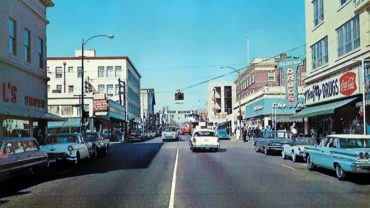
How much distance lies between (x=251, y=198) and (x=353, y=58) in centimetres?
2021

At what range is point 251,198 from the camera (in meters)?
11.6

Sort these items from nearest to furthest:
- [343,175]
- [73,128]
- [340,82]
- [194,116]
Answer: [343,175] → [340,82] → [73,128] → [194,116]

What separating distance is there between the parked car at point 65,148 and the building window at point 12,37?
7.37 metres

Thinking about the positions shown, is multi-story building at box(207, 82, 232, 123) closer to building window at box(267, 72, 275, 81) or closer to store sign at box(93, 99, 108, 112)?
building window at box(267, 72, 275, 81)

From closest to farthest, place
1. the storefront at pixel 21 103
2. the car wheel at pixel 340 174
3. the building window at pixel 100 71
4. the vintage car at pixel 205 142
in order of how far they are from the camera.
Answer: the car wheel at pixel 340 174 < the storefront at pixel 21 103 < the vintage car at pixel 205 142 < the building window at pixel 100 71

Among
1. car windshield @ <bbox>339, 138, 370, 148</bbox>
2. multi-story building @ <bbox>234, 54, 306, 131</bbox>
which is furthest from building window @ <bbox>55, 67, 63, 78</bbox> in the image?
car windshield @ <bbox>339, 138, 370, 148</bbox>

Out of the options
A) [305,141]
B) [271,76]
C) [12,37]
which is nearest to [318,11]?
[305,141]

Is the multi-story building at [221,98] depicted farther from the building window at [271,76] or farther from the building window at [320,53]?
the building window at [320,53]

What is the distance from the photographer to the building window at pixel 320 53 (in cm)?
3541

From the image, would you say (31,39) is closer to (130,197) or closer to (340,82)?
(340,82)

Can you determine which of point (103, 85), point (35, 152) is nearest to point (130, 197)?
point (35, 152)

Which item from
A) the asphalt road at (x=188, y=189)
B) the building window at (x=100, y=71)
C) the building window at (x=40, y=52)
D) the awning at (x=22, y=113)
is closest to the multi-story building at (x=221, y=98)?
the building window at (x=100, y=71)

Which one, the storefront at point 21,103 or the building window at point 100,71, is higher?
the building window at point 100,71

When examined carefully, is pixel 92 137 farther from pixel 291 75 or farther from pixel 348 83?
pixel 291 75
